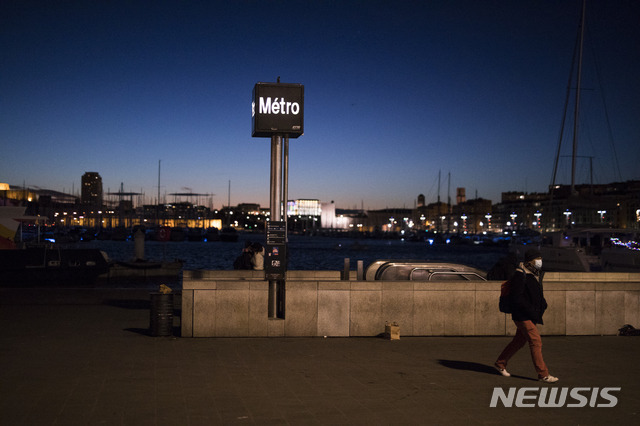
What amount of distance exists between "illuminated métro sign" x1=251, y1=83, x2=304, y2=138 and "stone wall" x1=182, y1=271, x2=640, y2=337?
9.83 ft

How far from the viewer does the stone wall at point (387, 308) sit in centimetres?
1166

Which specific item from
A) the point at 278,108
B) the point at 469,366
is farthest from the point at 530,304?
the point at 278,108

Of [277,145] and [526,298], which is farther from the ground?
[277,145]

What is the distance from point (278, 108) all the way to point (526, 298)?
6193 mm

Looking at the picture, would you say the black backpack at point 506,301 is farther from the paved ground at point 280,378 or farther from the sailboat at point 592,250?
the sailboat at point 592,250

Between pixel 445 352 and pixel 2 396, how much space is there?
6.78m

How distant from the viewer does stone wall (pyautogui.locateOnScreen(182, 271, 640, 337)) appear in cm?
1166

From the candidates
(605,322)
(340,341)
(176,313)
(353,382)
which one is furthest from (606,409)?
(176,313)

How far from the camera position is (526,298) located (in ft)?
27.6

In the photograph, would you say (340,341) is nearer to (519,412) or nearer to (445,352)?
(445,352)

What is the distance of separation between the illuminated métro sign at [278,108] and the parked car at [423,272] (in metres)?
4.26

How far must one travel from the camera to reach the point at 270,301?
11.9m

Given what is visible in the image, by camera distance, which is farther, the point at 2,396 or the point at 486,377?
the point at 486,377

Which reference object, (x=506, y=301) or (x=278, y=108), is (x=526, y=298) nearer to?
(x=506, y=301)
